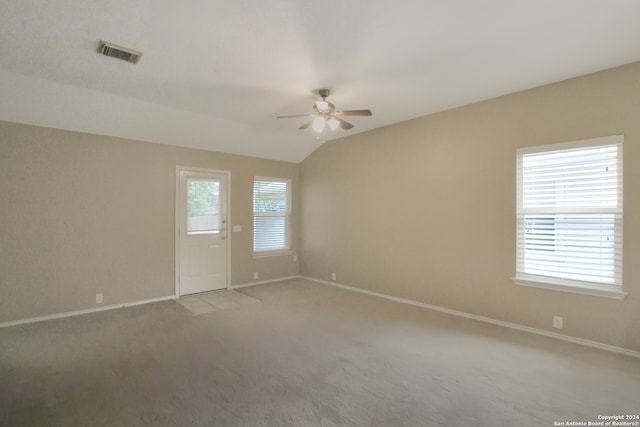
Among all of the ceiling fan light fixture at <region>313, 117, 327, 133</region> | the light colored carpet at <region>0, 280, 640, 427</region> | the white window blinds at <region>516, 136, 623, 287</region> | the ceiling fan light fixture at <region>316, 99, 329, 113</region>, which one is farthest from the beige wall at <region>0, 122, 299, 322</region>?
the white window blinds at <region>516, 136, 623, 287</region>

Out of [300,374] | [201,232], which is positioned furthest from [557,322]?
[201,232]

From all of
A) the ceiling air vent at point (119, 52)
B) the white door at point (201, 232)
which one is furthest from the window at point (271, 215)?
the ceiling air vent at point (119, 52)

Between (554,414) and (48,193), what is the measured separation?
5604 mm

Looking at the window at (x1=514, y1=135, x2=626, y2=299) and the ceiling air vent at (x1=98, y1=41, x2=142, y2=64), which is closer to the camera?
the ceiling air vent at (x1=98, y1=41, x2=142, y2=64)

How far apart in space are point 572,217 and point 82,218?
19.6 feet

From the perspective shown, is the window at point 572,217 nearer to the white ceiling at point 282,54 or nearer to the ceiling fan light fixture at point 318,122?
the white ceiling at point 282,54

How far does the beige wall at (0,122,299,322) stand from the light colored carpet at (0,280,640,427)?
0.52m

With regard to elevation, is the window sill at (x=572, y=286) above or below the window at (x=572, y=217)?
below

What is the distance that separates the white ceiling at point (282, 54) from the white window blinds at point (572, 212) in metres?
0.86

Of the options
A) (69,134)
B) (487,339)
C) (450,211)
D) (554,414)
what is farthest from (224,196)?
(554,414)

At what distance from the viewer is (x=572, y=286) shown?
3139mm

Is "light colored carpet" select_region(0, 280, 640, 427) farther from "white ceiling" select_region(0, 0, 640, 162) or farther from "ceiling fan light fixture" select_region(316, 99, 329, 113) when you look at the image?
"white ceiling" select_region(0, 0, 640, 162)

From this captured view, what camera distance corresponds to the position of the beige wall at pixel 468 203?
2.92 metres

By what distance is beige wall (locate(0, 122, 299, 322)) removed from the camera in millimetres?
3639
